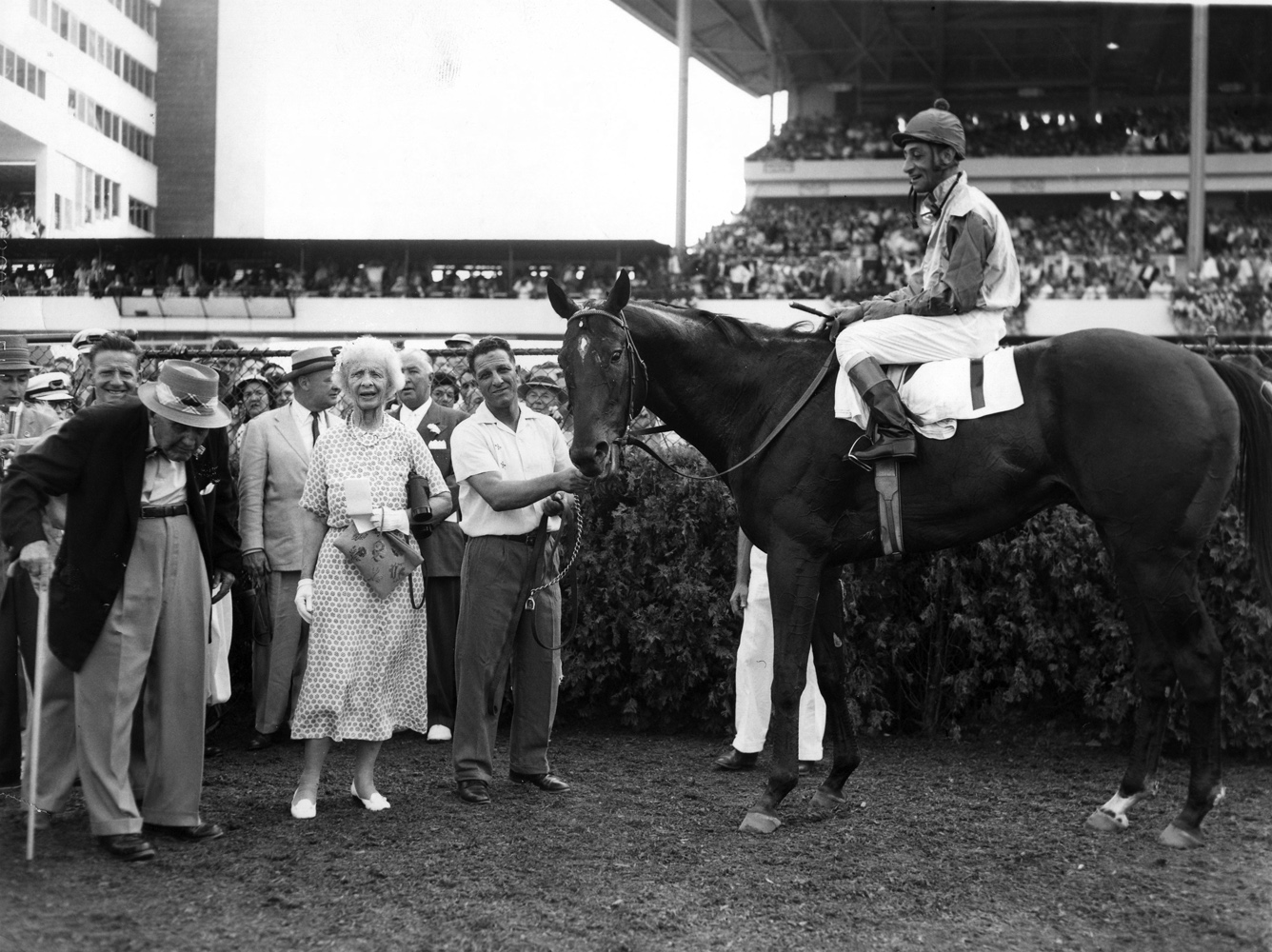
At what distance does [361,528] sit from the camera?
16.4 feet

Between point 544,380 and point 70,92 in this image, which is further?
point 70,92

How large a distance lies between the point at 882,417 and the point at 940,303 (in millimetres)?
568

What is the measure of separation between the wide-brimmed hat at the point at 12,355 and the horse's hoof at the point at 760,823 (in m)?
4.42

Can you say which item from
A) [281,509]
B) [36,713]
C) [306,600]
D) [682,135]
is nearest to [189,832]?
[36,713]

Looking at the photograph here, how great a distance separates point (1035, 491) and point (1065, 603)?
1.69 metres

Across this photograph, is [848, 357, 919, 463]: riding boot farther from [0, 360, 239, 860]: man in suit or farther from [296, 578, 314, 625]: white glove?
[0, 360, 239, 860]: man in suit

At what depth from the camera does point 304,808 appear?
199 inches

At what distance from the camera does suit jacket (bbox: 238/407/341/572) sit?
652 centimetres

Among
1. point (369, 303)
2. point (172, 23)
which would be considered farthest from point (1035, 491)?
point (369, 303)

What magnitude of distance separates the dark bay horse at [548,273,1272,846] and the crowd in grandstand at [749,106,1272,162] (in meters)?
28.8

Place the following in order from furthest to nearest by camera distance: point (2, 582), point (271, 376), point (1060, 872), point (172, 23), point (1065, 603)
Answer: point (172, 23) → point (271, 376) → point (1065, 603) → point (2, 582) → point (1060, 872)

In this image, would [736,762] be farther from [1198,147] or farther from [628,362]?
[1198,147]

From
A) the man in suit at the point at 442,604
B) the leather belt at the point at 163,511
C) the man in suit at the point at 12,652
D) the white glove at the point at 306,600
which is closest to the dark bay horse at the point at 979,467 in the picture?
the white glove at the point at 306,600

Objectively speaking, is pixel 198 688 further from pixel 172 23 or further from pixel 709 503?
pixel 172 23
